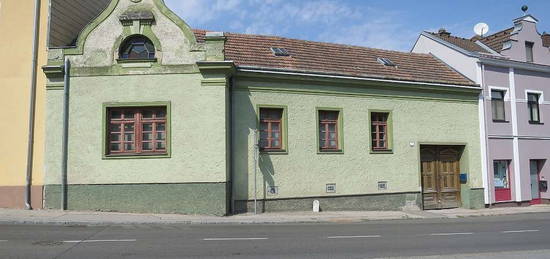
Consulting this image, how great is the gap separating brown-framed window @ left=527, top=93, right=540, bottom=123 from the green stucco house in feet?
18.8

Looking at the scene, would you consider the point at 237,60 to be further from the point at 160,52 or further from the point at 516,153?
the point at 516,153

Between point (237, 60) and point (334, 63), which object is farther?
point (334, 63)

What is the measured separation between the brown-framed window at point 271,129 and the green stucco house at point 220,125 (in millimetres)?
48

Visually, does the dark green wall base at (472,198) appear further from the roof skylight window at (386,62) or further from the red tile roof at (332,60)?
the roof skylight window at (386,62)

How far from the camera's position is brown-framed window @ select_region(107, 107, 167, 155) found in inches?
624

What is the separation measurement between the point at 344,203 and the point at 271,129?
3.93 meters

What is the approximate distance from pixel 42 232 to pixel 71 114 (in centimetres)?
540

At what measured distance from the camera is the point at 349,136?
18.3m

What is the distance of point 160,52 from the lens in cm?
1584

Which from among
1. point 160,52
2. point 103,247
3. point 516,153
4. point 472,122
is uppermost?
point 160,52

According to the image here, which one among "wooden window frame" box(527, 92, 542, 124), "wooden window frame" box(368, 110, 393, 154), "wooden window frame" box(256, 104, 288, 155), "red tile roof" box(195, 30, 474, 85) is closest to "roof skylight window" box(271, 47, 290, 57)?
"red tile roof" box(195, 30, 474, 85)

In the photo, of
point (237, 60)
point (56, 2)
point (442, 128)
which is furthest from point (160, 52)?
point (442, 128)

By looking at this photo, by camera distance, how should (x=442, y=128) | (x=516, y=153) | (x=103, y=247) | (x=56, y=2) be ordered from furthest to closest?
(x=516, y=153)
(x=442, y=128)
(x=56, y=2)
(x=103, y=247)

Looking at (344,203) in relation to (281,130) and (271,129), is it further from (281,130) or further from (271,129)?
(271,129)
